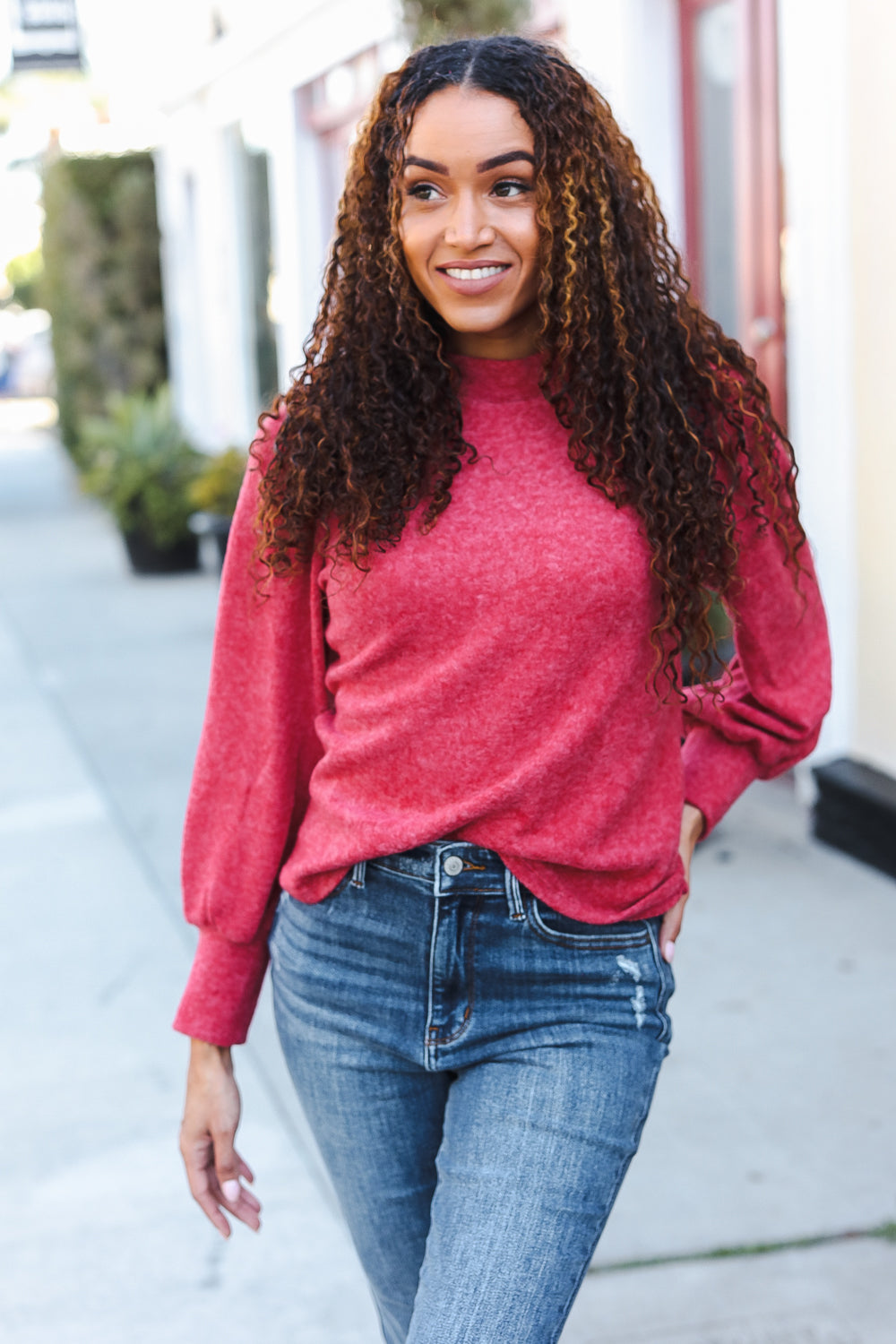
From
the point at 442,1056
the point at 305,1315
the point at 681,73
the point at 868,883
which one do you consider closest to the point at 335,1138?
the point at 442,1056

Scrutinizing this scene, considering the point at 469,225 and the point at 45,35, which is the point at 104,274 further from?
the point at 469,225

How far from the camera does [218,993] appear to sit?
1821 mm

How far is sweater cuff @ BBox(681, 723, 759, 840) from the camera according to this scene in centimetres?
183

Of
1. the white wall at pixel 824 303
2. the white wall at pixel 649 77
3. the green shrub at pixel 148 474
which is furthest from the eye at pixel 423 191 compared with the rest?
the green shrub at pixel 148 474

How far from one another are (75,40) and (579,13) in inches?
310

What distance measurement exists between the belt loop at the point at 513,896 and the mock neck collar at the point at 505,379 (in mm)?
515

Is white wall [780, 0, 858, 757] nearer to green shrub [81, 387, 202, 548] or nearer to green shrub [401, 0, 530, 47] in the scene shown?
green shrub [401, 0, 530, 47]

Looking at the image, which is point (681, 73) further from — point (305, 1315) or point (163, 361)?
point (163, 361)

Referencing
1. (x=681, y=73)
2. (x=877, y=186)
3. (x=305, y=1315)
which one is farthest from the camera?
(x=681, y=73)

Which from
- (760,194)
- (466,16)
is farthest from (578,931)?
(466,16)

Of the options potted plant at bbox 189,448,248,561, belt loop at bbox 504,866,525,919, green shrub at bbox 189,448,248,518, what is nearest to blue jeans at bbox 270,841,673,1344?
belt loop at bbox 504,866,525,919

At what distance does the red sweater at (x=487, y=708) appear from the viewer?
5.26ft

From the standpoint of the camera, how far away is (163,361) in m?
14.8

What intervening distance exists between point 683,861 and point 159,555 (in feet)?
30.1
